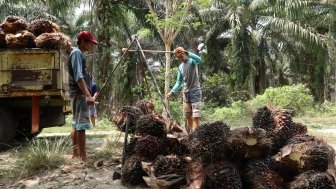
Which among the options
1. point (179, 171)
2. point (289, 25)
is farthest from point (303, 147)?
point (289, 25)

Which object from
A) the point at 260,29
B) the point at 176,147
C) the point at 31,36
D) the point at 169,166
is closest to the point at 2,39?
the point at 31,36

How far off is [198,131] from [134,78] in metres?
15.0

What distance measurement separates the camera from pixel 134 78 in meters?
19.5

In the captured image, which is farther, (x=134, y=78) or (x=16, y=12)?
(x=16, y=12)

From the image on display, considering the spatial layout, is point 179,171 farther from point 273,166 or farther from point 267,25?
point 267,25

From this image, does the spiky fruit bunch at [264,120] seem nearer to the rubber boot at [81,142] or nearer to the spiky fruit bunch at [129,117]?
the spiky fruit bunch at [129,117]

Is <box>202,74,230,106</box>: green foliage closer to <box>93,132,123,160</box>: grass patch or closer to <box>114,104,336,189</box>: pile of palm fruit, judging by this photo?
<box>93,132,123,160</box>: grass patch

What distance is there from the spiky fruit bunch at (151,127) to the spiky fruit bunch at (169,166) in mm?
404

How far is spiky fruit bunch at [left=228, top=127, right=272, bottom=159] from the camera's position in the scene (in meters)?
4.34

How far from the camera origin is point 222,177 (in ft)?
13.9

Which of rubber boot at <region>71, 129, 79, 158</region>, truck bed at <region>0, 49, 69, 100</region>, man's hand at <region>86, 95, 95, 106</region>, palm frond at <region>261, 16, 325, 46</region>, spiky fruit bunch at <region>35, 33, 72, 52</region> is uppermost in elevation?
palm frond at <region>261, 16, 325, 46</region>

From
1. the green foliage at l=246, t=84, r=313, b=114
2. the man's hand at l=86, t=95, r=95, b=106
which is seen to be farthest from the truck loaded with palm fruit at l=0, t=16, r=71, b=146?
the green foliage at l=246, t=84, r=313, b=114

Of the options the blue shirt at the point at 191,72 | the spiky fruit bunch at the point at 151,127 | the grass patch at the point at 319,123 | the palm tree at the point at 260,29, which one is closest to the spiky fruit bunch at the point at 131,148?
the spiky fruit bunch at the point at 151,127

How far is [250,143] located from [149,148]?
4.35 feet
